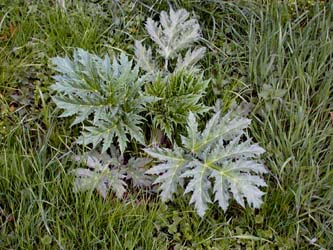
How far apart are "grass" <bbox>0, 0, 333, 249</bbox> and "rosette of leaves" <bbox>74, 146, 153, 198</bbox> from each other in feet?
0.18

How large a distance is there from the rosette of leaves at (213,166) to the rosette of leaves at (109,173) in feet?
0.35

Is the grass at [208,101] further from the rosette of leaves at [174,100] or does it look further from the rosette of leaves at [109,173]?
the rosette of leaves at [174,100]

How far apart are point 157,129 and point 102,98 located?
1.02ft

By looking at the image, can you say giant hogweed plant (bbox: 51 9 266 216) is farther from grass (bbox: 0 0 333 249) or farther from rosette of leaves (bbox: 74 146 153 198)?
grass (bbox: 0 0 333 249)

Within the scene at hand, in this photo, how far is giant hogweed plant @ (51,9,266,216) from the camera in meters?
2.44

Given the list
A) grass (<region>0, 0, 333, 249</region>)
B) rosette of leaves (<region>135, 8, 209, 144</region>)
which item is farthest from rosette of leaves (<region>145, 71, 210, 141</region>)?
grass (<region>0, 0, 333, 249</region>)

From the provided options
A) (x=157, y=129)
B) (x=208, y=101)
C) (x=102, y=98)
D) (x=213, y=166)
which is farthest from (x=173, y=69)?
(x=213, y=166)

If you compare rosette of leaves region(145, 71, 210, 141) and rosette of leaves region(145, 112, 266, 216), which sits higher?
rosette of leaves region(145, 71, 210, 141)

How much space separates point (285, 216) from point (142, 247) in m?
0.67

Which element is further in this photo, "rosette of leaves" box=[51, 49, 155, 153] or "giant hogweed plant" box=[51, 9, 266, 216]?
"rosette of leaves" box=[51, 49, 155, 153]

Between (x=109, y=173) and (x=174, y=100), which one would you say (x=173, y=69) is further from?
(x=109, y=173)

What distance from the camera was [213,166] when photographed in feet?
8.14

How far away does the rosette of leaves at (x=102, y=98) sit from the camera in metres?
2.55

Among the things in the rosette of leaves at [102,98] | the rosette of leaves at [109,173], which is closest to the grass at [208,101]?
the rosette of leaves at [109,173]
